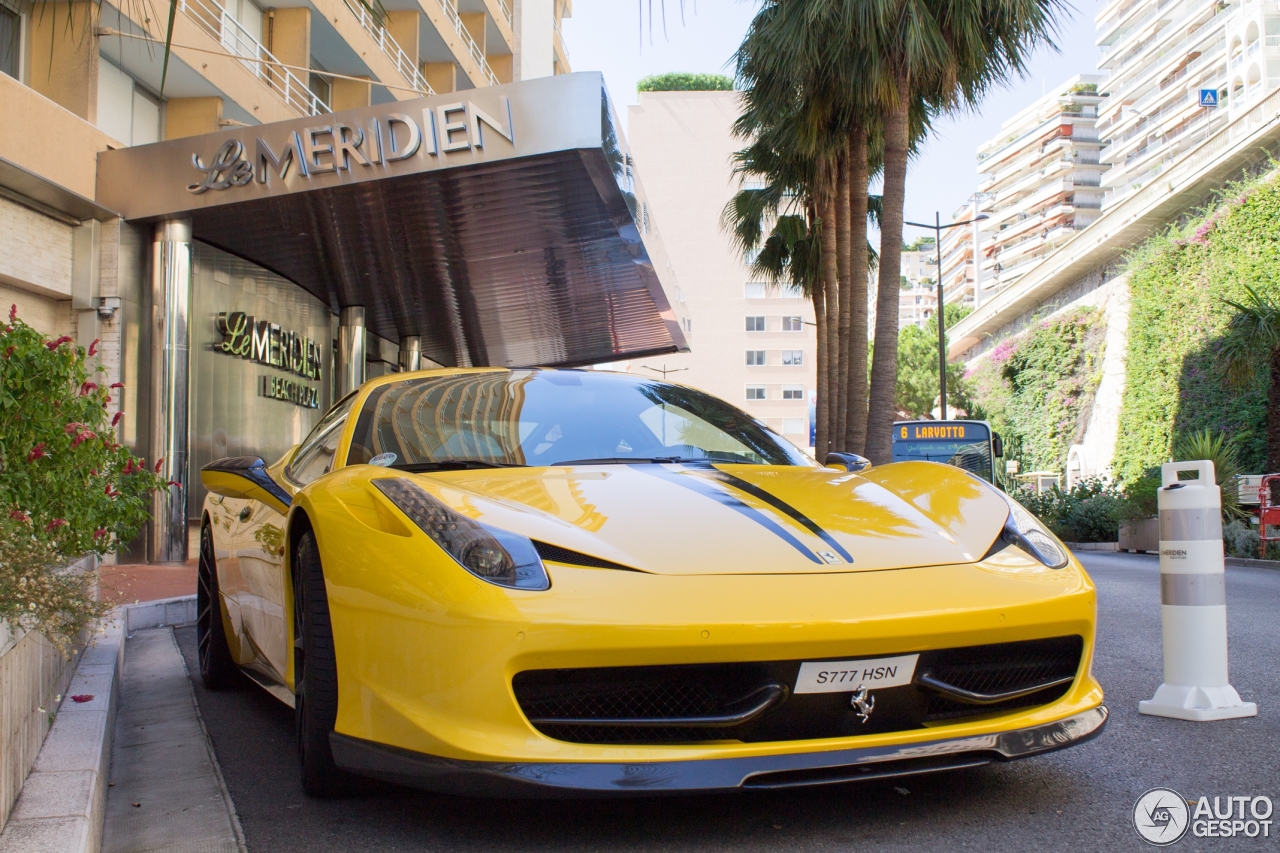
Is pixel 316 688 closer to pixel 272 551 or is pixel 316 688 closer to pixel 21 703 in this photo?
pixel 21 703

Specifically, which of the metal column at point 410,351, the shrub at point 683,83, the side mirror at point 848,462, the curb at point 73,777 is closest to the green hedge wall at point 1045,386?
the metal column at point 410,351

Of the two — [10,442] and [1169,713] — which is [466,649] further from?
[10,442]

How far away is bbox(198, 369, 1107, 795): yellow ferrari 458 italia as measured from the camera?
233 centimetres

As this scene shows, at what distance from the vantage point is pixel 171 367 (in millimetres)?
12984

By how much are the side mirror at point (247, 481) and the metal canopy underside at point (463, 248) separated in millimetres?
8620

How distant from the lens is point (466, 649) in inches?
92.8

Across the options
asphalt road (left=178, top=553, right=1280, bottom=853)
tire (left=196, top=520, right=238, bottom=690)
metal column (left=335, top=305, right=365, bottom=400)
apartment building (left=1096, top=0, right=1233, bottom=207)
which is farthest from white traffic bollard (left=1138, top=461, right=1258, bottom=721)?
apartment building (left=1096, top=0, right=1233, bottom=207)

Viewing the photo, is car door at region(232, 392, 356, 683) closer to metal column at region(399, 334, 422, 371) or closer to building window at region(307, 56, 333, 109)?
building window at region(307, 56, 333, 109)

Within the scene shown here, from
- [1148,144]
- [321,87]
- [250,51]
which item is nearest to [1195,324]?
[321,87]

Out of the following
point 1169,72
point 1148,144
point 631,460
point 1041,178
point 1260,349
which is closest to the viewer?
point 631,460

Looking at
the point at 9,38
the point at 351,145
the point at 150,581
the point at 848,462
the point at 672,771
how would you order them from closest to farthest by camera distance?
the point at 672,771 → the point at 848,462 → the point at 150,581 → the point at 351,145 → the point at 9,38

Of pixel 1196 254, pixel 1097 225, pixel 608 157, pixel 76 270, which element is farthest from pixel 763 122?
pixel 1097 225

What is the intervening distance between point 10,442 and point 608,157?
8666mm

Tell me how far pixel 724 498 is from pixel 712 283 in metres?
82.1
